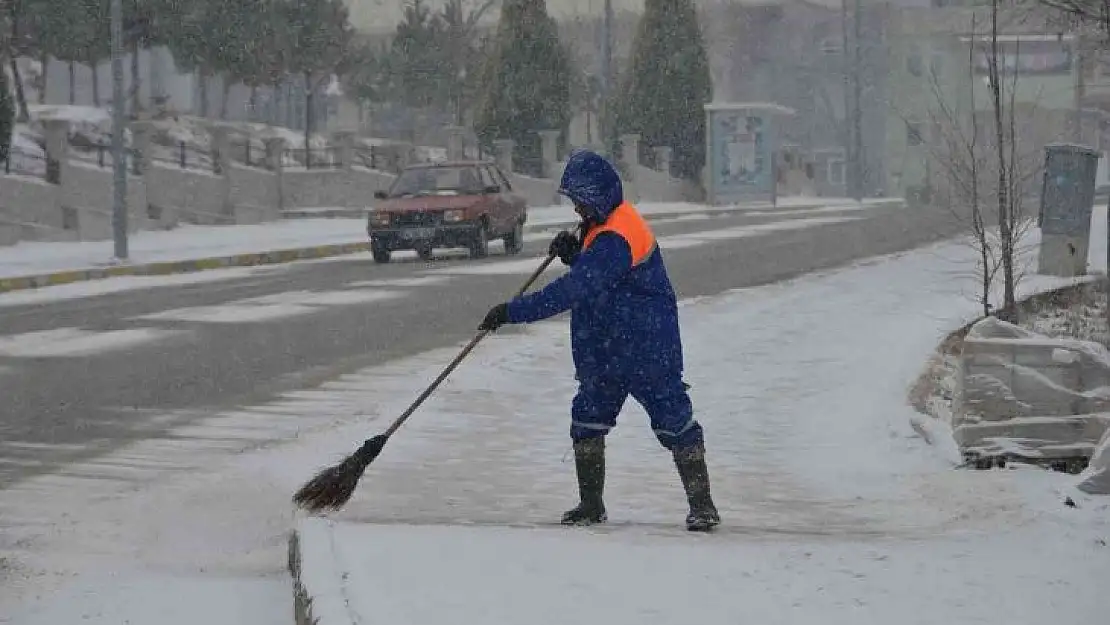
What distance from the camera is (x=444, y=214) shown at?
29469 mm

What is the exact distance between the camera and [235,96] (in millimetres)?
84562

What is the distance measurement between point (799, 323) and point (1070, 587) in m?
11.8

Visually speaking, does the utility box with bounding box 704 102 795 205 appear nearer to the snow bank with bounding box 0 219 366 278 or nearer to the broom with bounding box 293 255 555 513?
the snow bank with bounding box 0 219 366 278

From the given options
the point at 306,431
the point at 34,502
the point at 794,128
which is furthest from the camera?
the point at 794,128

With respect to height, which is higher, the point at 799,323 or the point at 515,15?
the point at 515,15

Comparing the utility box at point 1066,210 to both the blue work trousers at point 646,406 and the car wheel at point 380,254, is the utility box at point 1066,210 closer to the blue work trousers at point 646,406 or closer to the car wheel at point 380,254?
the car wheel at point 380,254

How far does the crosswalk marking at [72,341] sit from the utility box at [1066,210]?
10288mm

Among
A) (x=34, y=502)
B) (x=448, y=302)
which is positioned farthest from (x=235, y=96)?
(x=34, y=502)

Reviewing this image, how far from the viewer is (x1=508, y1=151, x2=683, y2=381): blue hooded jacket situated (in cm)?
779

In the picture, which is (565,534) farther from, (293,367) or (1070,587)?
(293,367)

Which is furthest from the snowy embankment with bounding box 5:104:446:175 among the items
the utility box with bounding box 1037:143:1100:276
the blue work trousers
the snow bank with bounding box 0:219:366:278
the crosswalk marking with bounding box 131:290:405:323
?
the blue work trousers

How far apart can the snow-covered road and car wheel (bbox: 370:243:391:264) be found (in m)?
12.9

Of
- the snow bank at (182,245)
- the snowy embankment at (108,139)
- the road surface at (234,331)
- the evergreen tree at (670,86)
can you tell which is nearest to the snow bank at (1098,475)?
the road surface at (234,331)

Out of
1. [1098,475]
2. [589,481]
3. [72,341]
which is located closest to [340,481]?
[589,481]
